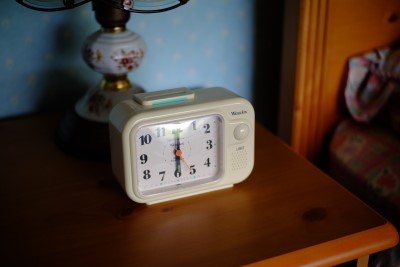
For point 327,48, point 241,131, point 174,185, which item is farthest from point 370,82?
point 174,185

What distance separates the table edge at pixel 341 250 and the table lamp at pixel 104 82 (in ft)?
1.24

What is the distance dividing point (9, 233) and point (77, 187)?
5.5 inches

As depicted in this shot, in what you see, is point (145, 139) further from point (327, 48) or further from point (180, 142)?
point (327, 48)

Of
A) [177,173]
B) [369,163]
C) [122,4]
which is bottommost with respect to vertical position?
[369,163]

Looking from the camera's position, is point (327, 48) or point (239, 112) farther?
point (327, 48)

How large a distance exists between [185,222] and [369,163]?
447mm

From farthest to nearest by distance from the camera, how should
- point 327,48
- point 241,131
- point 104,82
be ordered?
1. point 327,48
2. point 104,82
3. point 241,131

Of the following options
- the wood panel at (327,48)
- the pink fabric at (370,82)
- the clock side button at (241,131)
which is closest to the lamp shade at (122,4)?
the clock side button at (241,131)


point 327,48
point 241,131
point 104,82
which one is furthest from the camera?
point 327,48

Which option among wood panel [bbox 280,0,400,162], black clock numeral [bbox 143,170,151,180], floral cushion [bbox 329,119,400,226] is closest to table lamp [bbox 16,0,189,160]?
black clock numeral [bbox 143,170,151,180]

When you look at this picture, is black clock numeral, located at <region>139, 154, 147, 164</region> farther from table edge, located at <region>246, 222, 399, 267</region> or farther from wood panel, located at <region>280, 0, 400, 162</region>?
wood panel, located at <region>280, 0, 400, 162</region>

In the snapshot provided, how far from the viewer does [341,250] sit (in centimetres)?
70

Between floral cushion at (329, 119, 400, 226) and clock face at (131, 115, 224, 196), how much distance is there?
35 centimetres

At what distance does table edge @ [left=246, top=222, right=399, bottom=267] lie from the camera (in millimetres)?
674
